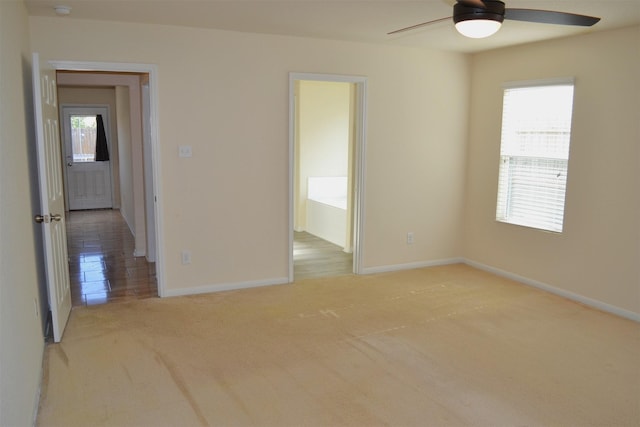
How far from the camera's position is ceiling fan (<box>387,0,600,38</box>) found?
2.60 metres

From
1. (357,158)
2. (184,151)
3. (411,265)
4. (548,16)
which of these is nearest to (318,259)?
(411,265)

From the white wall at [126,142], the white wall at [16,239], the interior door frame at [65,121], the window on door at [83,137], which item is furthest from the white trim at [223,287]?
the window on door at [83,137]

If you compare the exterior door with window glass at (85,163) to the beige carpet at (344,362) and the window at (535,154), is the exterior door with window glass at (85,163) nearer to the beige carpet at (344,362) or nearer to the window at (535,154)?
the beige carpet at (344,362)

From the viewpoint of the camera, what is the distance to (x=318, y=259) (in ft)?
19.9

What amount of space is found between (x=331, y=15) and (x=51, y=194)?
2.39 metres

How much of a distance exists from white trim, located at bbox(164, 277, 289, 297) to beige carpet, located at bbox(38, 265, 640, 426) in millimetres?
101

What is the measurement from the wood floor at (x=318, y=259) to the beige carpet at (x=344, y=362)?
2.23 ft

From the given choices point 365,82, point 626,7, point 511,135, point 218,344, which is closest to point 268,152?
point 365,82

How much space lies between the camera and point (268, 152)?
15.8ft

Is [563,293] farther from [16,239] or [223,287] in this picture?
[16,239]

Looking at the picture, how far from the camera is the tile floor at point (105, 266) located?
4.73 metres

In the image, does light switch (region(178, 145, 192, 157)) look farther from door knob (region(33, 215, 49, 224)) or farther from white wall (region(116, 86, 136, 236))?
white wall (region(116, 86, 136, 236))

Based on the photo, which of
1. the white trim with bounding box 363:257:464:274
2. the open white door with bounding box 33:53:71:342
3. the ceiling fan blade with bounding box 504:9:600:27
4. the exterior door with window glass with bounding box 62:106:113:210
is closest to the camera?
the ceiling fan blade with bounding box 504:9:600:27

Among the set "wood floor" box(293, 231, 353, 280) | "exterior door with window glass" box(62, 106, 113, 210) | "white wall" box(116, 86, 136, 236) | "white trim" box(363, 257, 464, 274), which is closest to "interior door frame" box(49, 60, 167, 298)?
"wood floor" box(293, 231, 353, 280)
